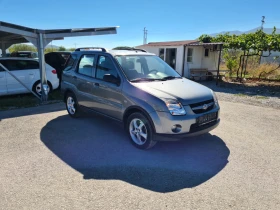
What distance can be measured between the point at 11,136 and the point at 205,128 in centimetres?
413

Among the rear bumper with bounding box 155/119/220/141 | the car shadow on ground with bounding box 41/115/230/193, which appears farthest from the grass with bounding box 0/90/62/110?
the rear bumper with bounding box 155/119/220/141

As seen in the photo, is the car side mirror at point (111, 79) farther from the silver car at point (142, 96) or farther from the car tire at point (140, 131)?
the car tire at point (140, 131)

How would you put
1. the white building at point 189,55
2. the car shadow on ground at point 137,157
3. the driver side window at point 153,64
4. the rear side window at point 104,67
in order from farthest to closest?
the white building at point 189,55 → the driver side window at point 153,64 → the rear side window at point 104,67 → the car shadow on ground at point 137,157

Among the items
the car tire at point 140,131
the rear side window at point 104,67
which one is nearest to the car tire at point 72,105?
the rear side window at point 104,67

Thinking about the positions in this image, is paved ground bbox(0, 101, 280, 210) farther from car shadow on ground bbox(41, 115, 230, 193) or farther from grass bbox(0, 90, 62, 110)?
grass bbox(0, 90, 62, 110)

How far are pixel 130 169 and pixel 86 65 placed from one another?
3.00 metres

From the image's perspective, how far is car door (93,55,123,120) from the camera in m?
4.60

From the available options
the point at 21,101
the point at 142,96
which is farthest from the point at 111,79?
the point at 21,101

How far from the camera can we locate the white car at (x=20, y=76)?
818cm

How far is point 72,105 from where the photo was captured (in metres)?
6.23

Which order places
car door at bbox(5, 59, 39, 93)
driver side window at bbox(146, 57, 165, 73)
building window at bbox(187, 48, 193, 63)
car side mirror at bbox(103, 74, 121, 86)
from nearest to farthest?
1. car side mirror at bbox(103, 74, 121, 86)
2. driver side window at bbox(146, 57, 165, 73)
3. car door at bbox(5, 59, 39, 93)
4. building window at bbox(187, 48, 193, 63)

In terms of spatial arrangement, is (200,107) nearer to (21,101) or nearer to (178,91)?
(178,91)

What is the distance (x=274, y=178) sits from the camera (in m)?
3.42

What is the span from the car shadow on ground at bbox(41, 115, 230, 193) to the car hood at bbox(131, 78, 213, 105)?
3.34 feet
